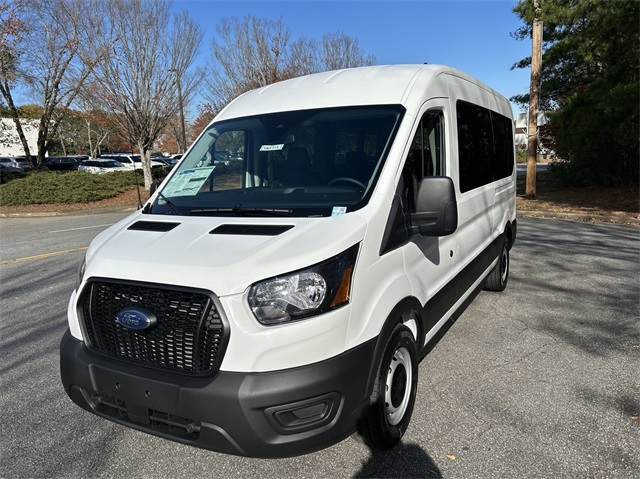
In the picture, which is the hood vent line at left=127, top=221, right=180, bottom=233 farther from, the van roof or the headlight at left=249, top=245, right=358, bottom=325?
the van roof

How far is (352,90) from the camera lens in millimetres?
3279

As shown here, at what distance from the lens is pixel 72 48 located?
1997cm

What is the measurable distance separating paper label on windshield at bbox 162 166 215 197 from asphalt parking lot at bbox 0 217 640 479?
1.63 m

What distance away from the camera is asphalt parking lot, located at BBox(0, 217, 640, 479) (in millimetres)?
2639

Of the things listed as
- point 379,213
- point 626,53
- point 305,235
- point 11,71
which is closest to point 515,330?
point 379,213

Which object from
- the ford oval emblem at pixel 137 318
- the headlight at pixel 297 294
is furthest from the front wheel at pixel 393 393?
the ford oval emblem at pixel 137 318

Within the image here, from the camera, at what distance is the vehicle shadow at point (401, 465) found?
2.56m

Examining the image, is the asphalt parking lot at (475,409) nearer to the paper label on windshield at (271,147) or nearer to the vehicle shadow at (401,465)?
the vehicle shadow at (401,465)

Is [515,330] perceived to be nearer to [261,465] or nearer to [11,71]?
[261,465]

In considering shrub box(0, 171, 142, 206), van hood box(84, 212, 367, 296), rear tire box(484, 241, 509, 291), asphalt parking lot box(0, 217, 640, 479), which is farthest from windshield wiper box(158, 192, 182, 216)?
shrub box(0, 171, 142, 206)

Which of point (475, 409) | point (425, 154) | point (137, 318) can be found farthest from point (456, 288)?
point (137, 318)

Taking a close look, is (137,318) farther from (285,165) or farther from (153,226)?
(285,165)

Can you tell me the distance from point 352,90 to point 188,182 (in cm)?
135

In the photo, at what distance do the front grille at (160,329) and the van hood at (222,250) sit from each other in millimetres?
75
